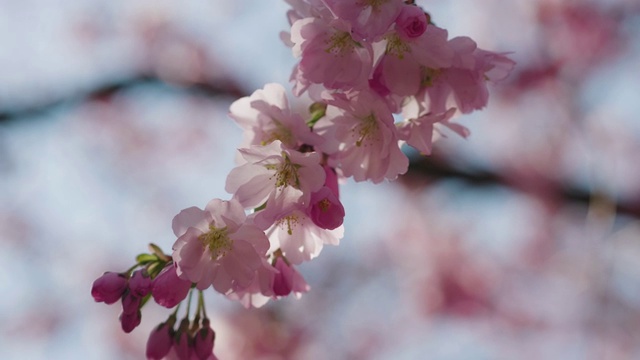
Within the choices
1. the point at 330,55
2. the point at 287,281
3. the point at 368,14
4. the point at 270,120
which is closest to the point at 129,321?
the point at 287,281

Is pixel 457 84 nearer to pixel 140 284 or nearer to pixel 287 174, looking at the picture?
pixel 287 174

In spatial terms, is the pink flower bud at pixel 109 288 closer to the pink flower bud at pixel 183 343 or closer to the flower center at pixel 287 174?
the pink flower bud at pixel 183 343

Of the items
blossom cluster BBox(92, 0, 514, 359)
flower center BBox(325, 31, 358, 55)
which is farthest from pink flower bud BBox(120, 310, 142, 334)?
flower center BBox(325, 31, 358, 55)

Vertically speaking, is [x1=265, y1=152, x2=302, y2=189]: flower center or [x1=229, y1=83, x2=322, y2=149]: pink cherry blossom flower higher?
[x1=229, y1=83, x2=322, y2=149]: pink cherry blossom flower

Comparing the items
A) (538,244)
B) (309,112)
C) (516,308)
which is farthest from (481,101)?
(516,308)

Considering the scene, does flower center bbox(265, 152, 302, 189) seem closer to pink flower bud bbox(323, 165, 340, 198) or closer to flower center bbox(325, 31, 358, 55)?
pink flower bud bbox(323, 165, 340, 198)

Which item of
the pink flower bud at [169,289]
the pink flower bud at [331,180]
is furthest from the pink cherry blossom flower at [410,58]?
the pink flower bud at [169,289]

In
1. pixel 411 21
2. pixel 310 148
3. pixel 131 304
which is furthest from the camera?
pixel 310 148
